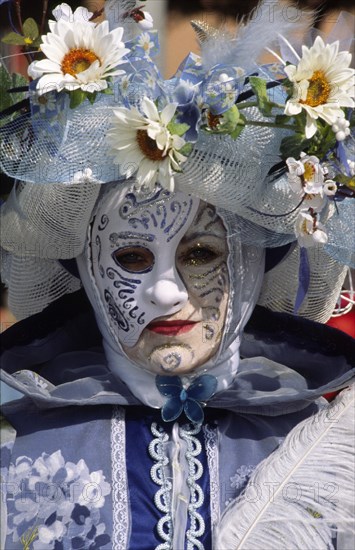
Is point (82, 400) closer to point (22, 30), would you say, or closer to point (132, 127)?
point (132, 127)

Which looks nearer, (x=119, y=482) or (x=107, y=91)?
(x=107, y=91)

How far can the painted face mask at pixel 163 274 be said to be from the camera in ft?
7.16

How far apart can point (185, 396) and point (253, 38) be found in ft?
2.36

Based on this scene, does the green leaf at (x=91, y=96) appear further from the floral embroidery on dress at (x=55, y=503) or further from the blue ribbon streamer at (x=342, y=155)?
the floral embroidery on dress at (x=55, y=503)

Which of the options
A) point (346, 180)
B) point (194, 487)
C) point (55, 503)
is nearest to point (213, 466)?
point (194, 487)

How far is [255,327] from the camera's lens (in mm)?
2494

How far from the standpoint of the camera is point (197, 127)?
6.55 ft

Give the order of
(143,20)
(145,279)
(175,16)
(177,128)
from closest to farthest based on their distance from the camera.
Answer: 1. (177,128)
2. (143,20)
3. (145,279)
4. (175,16)

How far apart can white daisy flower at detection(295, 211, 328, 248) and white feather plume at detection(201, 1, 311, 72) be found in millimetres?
293

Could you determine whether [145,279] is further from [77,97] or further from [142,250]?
[77,97]

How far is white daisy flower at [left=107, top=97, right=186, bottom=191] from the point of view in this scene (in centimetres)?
198

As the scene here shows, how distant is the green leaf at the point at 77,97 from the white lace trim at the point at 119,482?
646 millimetres

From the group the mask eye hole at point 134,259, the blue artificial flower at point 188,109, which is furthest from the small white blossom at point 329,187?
the mask eye hole at point 134,259

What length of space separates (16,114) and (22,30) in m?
0.17
